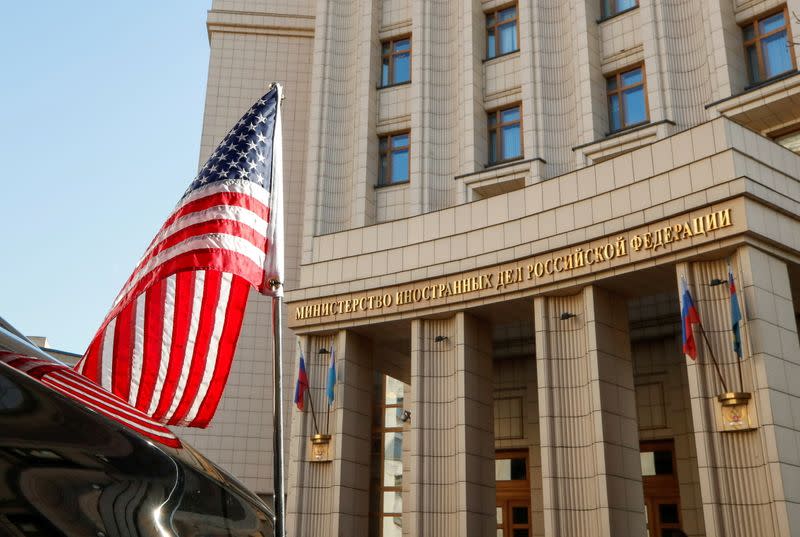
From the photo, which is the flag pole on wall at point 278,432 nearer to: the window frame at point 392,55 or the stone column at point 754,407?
the stone column at point 754,407

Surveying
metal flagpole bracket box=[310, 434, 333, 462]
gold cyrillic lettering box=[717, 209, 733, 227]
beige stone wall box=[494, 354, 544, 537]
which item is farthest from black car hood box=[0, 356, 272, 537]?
beige stone wall box=[494, 354, 544, 537]

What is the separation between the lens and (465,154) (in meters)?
23.8

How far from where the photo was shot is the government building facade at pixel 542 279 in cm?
1408

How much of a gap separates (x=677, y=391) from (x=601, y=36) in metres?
10.0

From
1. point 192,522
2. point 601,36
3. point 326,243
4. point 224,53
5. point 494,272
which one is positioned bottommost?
point 192,522

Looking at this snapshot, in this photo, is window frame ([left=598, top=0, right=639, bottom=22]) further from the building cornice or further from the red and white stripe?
the red and white stripe

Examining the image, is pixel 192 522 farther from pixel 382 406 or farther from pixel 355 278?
pixel 382 406

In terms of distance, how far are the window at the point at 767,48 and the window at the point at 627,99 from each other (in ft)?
8.80

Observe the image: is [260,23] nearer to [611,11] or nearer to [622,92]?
[611,11]

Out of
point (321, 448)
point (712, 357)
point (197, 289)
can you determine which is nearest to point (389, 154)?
point (321, 448)

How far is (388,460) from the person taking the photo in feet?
80.1

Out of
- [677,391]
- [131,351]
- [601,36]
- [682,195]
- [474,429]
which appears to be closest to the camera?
[131,351]

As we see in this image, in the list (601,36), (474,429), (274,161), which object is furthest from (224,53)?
(274,161)

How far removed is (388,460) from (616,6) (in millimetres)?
14654
